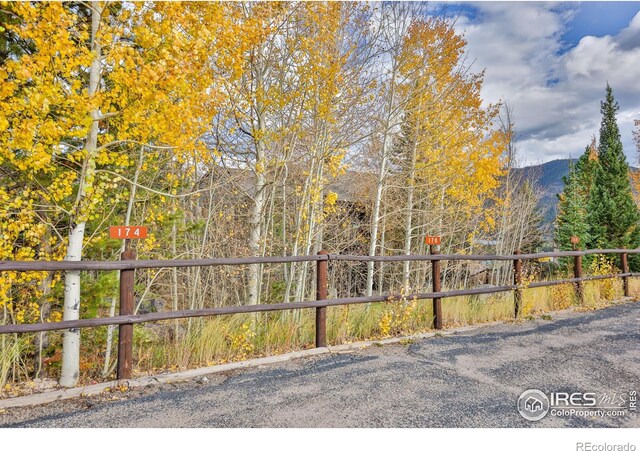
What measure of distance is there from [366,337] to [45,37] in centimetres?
533

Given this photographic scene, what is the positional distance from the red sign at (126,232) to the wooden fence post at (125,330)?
0.21 metres

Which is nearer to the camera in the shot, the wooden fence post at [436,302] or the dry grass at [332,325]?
the dry grass at [332,325]

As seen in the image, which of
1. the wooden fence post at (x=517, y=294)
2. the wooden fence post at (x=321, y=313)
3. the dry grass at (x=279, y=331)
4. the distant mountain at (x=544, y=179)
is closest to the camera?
the dry grass at (x=279, y=331)

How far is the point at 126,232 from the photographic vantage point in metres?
4.20

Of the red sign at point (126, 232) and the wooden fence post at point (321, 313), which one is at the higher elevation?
the red sign at point (126, 232)

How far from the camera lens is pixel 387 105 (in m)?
9.27

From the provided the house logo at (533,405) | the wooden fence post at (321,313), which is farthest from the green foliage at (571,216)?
the house logo at (533,405)

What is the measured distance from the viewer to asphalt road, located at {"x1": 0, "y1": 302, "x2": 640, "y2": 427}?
2908 mm

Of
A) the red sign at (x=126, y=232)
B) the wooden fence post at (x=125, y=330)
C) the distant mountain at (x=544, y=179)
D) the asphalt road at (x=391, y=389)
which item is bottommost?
the asphalt road at (x=391, y=389)

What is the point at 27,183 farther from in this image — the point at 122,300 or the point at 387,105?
the point at 387,105

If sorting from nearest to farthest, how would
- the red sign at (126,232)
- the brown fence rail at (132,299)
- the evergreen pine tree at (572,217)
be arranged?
the brown fence rail at (132,299) → the red sign at (126,232) → the evergreen pine tree at (572,217)

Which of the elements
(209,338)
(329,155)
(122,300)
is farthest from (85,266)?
(329,155)

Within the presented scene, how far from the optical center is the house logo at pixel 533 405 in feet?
9.71

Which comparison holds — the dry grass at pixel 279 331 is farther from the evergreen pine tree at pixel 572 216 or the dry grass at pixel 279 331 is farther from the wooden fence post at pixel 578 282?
the evergreen pine tree at pixel 572 216
